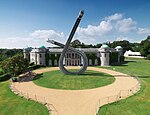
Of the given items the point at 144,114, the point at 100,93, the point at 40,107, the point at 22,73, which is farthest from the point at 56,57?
the point at 144,114

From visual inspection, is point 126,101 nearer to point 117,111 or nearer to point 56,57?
point 117,111

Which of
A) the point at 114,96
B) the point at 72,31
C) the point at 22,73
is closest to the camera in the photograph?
the point at 114,96

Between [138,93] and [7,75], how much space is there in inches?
1457

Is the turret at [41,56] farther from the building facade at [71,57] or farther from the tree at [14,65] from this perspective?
the tree at [14,65]

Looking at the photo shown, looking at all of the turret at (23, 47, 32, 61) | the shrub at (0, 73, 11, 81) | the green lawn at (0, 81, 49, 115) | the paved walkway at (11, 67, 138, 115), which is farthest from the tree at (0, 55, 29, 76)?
the turret at (23, 47, 32, 61)

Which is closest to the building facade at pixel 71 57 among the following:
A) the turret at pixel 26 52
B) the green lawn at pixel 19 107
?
the turret at pixel 26 52

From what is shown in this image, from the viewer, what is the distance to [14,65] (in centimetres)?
4275

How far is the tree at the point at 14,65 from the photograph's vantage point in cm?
4169

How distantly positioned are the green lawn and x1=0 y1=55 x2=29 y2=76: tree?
1567 cm

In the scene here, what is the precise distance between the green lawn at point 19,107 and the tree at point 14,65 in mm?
15669

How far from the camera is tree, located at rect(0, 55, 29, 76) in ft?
137

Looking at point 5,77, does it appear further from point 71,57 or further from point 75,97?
point 71,57

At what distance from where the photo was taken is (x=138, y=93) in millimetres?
28609

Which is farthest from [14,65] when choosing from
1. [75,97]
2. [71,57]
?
[71,57]
